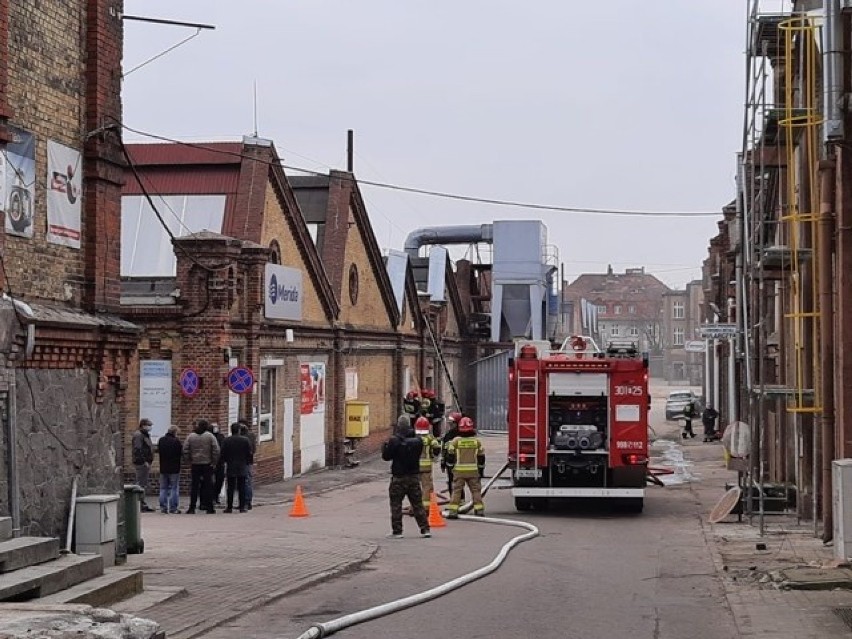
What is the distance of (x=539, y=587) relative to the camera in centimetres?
1396

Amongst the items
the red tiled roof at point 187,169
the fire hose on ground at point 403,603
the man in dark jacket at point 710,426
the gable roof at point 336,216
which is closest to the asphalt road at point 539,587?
the fire hose on ground at point 403,603

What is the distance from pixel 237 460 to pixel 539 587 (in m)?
10.5

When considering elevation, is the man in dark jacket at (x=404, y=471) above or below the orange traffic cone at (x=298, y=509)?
above

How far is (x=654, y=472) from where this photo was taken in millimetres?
29219

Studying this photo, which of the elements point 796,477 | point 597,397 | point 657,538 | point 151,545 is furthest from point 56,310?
point 796,477

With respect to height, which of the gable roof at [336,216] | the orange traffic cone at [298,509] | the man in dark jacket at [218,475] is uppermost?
the gable roof at [336,216]

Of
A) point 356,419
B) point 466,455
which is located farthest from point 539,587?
point 356,419

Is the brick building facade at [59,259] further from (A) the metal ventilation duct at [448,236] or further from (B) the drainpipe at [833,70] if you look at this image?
(A) the metal ventilation duct at [448,236]

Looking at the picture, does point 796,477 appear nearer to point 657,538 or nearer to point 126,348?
point 657,538

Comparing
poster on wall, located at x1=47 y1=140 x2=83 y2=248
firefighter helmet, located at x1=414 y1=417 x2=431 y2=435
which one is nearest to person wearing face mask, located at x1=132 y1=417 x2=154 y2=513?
firefighter helmet, located at x1=414 y1=417 x2=431 y2=435

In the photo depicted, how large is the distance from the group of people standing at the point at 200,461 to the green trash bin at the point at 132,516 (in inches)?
290

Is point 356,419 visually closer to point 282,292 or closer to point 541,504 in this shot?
point 282,292

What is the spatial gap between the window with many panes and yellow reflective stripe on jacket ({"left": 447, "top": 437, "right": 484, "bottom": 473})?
7993 millimetres

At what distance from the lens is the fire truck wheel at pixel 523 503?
2298 centimetres
